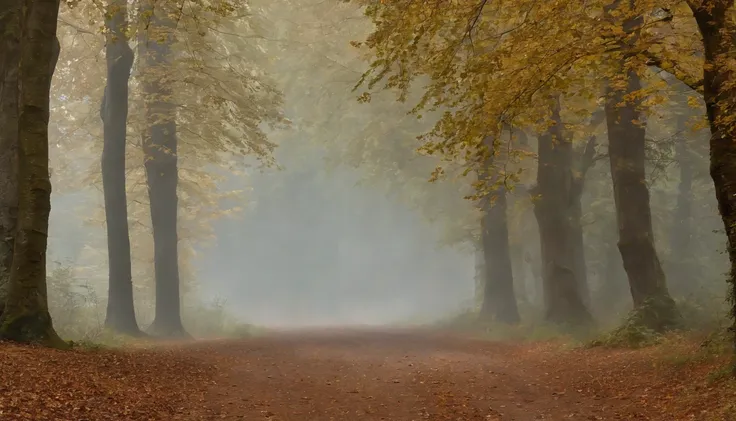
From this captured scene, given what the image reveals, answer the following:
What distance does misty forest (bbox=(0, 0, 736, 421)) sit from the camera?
803 centimetres

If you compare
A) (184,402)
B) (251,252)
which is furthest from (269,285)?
(184,402)

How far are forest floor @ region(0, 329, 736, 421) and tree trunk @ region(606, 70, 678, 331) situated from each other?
7.32ft

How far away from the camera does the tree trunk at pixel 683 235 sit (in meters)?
23.0

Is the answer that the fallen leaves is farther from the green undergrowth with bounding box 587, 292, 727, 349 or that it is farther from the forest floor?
the green undergrowth with bounding box 587, 292, 727, 349

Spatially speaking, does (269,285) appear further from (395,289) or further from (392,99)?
(392,99)

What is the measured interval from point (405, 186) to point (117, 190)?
646 inches

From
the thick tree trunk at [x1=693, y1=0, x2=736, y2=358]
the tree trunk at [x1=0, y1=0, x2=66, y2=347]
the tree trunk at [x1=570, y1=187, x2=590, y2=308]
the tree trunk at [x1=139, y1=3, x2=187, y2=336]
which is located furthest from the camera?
the tree trunk at [x1=139, y1=3, x2=187, y2=336]

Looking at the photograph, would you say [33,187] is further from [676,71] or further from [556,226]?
[556,226]

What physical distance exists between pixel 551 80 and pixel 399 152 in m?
17.6

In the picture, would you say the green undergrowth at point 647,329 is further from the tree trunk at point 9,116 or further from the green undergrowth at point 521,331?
the tree trunk at point 9,116

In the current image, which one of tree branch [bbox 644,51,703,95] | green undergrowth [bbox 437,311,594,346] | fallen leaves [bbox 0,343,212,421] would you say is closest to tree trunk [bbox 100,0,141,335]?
fallen leaves [bbox 0,343,212,421]

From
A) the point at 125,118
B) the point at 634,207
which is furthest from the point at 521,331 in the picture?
the point at 125,118

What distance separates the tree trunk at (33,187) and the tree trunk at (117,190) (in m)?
7.80

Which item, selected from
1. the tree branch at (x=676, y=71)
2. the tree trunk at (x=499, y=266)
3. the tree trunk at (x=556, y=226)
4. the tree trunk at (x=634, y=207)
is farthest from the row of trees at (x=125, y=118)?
the tree trunk at (x=634, y=207)
